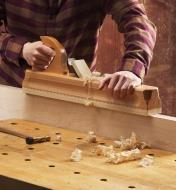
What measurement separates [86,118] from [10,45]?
459mm

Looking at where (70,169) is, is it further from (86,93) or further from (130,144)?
(86,93)

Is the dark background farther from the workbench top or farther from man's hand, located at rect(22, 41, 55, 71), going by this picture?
the workbench top

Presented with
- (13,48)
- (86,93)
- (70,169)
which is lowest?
(70,169)

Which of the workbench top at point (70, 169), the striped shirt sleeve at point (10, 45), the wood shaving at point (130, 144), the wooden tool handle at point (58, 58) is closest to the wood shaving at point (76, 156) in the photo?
the workbench top at point (70, 169)

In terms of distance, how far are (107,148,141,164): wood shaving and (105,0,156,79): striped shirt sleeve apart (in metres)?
0.36

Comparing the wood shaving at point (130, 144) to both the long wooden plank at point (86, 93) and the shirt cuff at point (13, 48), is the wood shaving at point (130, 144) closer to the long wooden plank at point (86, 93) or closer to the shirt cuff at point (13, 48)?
the long wooden plank at point (86, 93)

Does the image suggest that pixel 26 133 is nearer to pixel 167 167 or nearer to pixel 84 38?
pixel 167 167

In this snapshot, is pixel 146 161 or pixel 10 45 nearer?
pixel 146 161

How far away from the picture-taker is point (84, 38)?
74.6 inches

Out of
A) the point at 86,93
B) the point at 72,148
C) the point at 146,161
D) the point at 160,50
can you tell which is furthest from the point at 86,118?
the point at 160,50

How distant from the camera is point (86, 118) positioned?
57.6 inches

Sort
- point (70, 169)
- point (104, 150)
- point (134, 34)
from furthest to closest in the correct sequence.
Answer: point (134, 34) < point (104, 150) < point (70, 169)

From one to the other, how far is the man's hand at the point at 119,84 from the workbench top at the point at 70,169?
0.43 ft

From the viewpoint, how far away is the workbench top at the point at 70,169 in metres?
1.03
